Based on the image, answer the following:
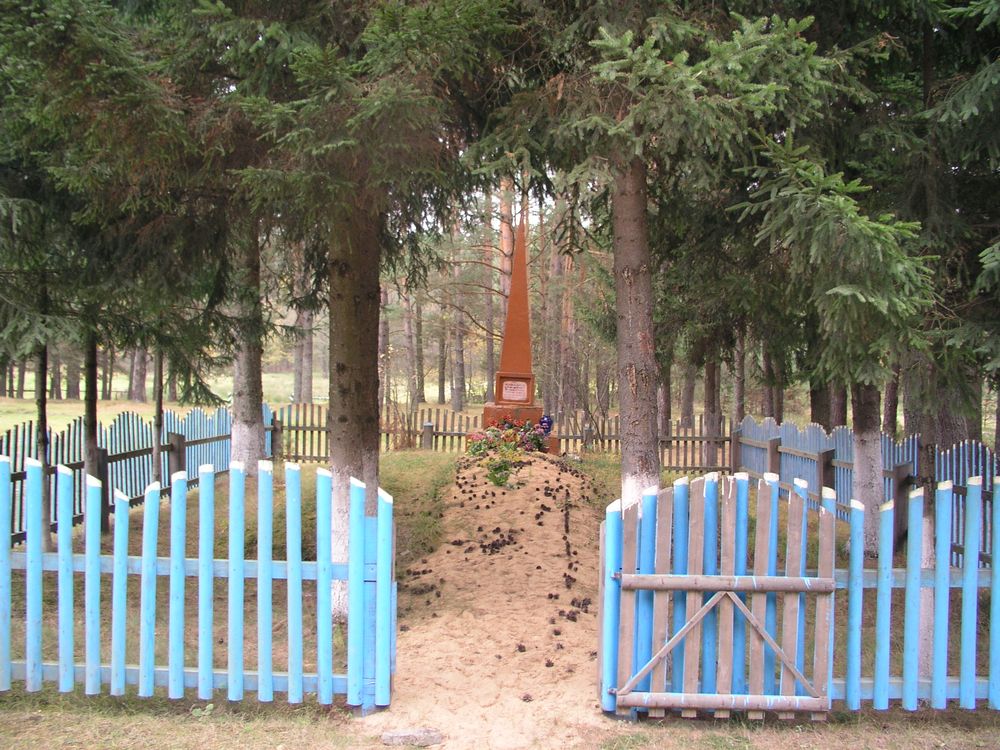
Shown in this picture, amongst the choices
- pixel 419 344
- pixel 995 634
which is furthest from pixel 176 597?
pixel 419 344

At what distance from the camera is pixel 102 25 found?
4.72m

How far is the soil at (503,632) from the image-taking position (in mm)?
4160

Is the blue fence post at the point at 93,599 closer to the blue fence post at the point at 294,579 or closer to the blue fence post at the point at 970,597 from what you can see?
the blue fence post at the point at 294,579

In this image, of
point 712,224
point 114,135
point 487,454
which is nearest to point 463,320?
point 487,454

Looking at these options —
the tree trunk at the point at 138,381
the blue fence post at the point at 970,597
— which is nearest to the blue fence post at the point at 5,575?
the blue fence post at the point at 970,597

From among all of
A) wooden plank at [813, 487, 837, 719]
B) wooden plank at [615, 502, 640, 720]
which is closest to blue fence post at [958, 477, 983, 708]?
wooden plank at [813, 487, 837, 719]

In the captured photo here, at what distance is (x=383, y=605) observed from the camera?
162 inches

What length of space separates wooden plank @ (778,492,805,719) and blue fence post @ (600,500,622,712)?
0.87 metres

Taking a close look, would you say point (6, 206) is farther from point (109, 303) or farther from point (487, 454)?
point (487, 454)

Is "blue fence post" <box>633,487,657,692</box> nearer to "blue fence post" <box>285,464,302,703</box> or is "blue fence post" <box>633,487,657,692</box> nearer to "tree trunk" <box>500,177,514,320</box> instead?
"blue fence post" <box>285,464,302,703</box>

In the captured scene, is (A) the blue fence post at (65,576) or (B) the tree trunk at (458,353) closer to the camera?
(A) the blue fence post at (65,576)

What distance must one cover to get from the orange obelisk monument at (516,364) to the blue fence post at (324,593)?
11.4 meters

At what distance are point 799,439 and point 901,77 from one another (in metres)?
6.83

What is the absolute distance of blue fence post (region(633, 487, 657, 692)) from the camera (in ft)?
13.2
